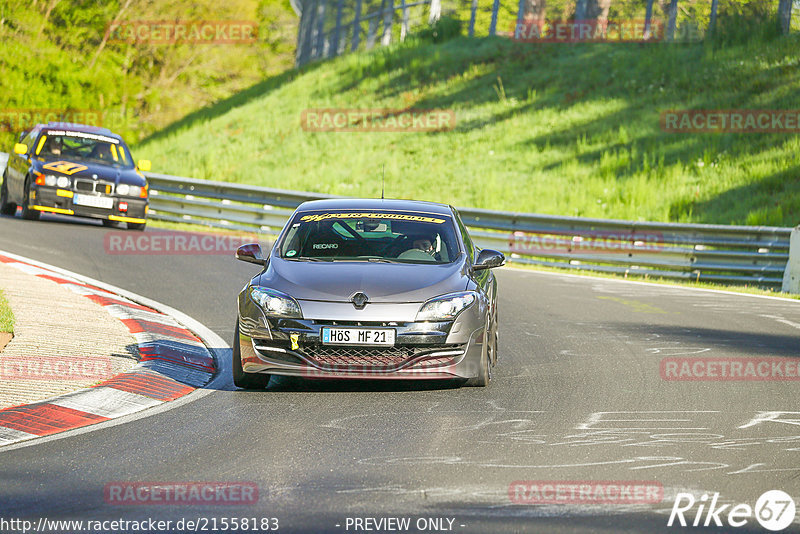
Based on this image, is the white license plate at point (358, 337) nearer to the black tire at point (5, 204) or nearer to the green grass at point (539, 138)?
the green grass at point (539, 138)

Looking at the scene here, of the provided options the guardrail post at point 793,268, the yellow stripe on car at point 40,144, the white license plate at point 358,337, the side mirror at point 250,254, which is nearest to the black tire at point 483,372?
the white license plate at point 358,337

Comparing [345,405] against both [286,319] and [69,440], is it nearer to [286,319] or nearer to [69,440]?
[286,319]

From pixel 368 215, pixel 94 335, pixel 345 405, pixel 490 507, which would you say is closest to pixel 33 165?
pixel 94 335

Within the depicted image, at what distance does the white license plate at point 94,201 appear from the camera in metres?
20.9

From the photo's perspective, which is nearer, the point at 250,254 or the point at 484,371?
the point at 484,371

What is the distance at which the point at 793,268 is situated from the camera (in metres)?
17.6

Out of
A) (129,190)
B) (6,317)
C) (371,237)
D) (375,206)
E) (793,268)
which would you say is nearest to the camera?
(371,237)

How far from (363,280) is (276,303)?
65 cm

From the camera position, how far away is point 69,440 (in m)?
6.95

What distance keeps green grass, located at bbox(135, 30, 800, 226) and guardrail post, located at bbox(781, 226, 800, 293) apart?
4599 mm

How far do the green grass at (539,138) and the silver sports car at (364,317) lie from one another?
14.8 meters

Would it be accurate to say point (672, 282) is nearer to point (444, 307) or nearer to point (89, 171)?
point (89, 171)

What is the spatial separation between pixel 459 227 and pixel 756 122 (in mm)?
18751

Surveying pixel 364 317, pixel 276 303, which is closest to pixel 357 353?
pixel 364 317
